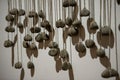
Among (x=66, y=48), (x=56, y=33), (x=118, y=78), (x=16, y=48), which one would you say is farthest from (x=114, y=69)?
(x=16, y=48)

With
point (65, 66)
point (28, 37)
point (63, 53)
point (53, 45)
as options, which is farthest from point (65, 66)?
point (28, 37)

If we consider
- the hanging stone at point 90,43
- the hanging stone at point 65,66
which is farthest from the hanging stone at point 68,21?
the hanging stone at point 65,66

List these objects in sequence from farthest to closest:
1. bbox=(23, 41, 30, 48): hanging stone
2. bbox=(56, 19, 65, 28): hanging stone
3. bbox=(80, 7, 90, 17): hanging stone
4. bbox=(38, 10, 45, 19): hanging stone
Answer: bbox=(23, 41, 30, 48): hanging stone
bbox=(38, 10, 45, 19): hanging stone
bbox=(56, 19, 65, 28): hanging stone
bbox=(80, 7, 90, 17): hanging stone

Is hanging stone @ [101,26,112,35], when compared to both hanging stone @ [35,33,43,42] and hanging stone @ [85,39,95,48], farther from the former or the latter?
hanging stone @ [35,33,43,42]

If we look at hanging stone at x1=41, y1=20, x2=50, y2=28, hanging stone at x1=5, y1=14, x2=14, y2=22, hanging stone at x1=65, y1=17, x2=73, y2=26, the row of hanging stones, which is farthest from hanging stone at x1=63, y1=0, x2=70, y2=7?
hanging stone at x1=5, y1=14, x2=14, y2=22

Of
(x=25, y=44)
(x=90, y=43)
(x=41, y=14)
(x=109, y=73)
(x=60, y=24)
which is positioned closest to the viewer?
(x=109, y=73)

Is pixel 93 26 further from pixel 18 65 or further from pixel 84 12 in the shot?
pixel 18 65

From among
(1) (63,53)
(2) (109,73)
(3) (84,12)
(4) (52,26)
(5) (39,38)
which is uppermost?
(3) (84,12)

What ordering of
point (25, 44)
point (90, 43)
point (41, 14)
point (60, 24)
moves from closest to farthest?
point (90, 43) → point (60, 24) → point (41, 14) → point (25, 44)

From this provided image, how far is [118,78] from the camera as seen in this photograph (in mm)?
2039

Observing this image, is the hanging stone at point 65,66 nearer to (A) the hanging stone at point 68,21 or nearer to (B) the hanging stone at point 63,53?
(B) the hanging stone at point 63,53

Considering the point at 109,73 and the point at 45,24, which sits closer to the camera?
the point at 109,73

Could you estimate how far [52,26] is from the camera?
2.32m

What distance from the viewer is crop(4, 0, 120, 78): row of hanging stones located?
2.08m
